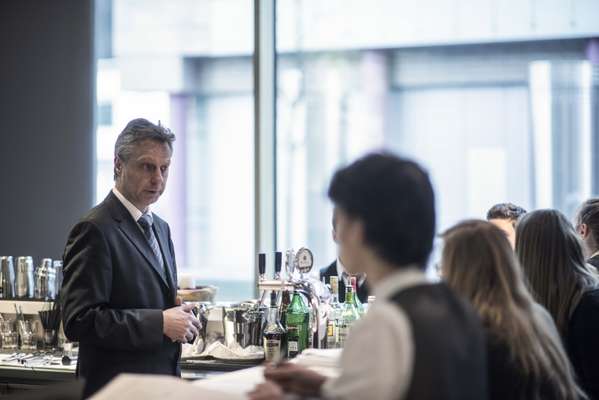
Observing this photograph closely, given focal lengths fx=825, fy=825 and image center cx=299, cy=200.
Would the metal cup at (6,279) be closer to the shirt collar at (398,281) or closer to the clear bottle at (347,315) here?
the clear bottle at (347,315)

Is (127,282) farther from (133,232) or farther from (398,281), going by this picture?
(398,281)

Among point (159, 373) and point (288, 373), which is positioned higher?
point (288, 373)

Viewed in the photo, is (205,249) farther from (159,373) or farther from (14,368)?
Answer: (159,373)

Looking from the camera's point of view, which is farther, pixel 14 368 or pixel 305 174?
pixel 305 174

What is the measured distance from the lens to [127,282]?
2.50 metres

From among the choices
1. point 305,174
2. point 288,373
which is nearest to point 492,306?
point 288,373

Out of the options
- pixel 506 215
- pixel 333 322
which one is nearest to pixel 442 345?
pixel 333 322

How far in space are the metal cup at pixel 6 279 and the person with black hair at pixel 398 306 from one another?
116 inches

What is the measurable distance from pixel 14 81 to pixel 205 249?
5.12 ft

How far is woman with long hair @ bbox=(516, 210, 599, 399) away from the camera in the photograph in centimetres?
227

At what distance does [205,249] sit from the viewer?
5359 mm

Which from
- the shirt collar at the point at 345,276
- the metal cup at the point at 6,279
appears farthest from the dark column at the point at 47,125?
the shirt collar at the point at 345,276

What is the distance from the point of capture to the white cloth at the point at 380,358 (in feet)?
3.78

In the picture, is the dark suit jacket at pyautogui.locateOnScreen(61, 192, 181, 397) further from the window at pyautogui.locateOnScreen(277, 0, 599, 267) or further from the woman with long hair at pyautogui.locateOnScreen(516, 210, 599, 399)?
the window at pyautogui.locateOnScreen(277, 0, 599, 267)
